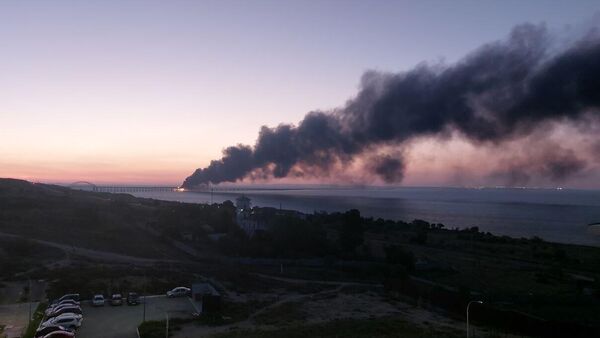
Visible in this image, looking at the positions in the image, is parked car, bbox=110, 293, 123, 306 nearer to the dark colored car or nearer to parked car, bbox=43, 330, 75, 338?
the dark colored car

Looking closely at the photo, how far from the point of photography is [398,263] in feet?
91.6

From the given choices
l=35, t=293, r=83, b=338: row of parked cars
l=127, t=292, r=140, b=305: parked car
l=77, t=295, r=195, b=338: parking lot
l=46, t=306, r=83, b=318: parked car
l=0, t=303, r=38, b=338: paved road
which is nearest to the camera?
l=35, t=293, r=83, b=338: row of parked cars

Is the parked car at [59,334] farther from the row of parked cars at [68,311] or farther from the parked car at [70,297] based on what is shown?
the parked car at [70,297]

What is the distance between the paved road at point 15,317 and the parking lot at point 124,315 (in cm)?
164

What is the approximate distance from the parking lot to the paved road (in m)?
1.64

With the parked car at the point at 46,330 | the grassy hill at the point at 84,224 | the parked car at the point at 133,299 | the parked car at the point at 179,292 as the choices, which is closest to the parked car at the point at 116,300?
the parked car at the point at 133,299

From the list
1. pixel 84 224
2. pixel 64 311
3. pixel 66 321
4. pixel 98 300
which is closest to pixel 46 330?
pixel 66 321

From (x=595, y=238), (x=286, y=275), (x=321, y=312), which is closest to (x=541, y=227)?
(x=595, y=238)

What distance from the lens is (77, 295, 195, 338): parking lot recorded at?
47.2ft

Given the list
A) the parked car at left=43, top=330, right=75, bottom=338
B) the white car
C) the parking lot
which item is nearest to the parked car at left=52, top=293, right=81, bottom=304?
the parking lot

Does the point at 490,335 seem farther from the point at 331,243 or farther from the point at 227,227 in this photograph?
the point at 227,227

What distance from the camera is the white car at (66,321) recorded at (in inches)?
559

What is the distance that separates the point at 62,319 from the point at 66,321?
0.14m

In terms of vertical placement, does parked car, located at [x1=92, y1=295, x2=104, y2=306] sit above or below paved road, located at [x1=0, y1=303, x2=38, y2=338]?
above
